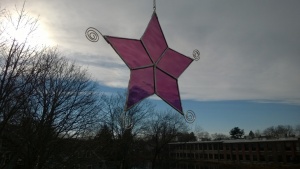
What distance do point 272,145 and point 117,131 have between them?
3421 cm

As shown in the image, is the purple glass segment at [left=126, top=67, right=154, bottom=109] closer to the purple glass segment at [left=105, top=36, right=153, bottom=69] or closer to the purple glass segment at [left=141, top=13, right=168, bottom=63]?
the purple glass segment at [left=105, top=36, right=153, bottom=69]

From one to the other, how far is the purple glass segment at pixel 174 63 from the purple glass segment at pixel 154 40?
164mm

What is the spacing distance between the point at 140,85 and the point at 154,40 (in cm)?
125

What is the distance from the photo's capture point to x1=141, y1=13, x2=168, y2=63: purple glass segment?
6.29 m

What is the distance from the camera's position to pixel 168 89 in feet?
21.1

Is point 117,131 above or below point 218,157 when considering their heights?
above

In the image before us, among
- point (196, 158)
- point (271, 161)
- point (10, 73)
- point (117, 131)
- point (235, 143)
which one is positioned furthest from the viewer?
point (196, 158)

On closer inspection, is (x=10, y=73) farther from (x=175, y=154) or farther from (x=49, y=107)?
(x=175, y=154)

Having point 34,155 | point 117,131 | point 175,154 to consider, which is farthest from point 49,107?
point 175,154

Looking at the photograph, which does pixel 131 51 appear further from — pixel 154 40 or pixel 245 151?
pixel 245 151

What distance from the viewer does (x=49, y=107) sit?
1580 cm

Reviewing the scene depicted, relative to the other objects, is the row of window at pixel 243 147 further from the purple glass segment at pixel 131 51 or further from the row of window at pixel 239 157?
the purple glass segment at pixel 131 51

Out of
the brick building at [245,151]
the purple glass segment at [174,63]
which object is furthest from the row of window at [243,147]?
the purple glass segment at [174,63]

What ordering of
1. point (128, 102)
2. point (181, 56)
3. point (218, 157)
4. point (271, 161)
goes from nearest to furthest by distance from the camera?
point (128, 102), point (181, 56), point (271, 161), point (218, 157)
